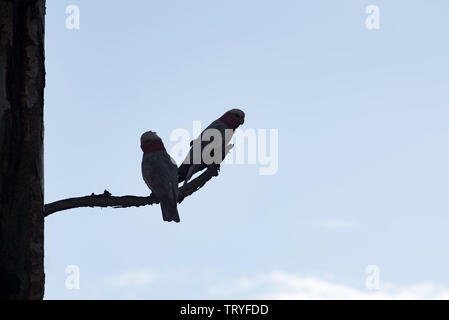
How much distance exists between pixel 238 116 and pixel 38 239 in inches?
276

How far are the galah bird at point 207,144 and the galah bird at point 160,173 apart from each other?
0.56 metres

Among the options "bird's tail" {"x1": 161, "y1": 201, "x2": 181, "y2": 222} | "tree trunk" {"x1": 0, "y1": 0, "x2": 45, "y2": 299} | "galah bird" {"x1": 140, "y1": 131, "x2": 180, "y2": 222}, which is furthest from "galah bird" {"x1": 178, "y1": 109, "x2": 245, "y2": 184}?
"tree trunk" {"x1": 0, "y1": 0, "x2": 45, "y2": 299}

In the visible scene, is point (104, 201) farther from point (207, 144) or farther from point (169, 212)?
point (207, 144)

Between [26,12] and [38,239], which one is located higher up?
[26,12]

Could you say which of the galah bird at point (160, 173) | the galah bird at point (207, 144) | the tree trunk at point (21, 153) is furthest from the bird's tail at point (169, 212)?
the tree trunk at point (21, 153)

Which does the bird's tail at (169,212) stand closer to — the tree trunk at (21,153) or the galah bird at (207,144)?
the galah bird at (207,144)

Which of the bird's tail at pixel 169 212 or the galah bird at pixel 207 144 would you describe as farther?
the galah bird at pixel 207 144

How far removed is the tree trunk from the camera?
433 centimetres

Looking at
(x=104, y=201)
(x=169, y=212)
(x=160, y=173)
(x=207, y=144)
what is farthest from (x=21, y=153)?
(x=207, y=144)

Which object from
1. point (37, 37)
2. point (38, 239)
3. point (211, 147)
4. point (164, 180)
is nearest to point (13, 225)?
point (38, 239)

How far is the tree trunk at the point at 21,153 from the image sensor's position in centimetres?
433

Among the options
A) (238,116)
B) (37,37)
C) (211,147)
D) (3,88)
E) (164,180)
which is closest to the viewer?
(3,88)
